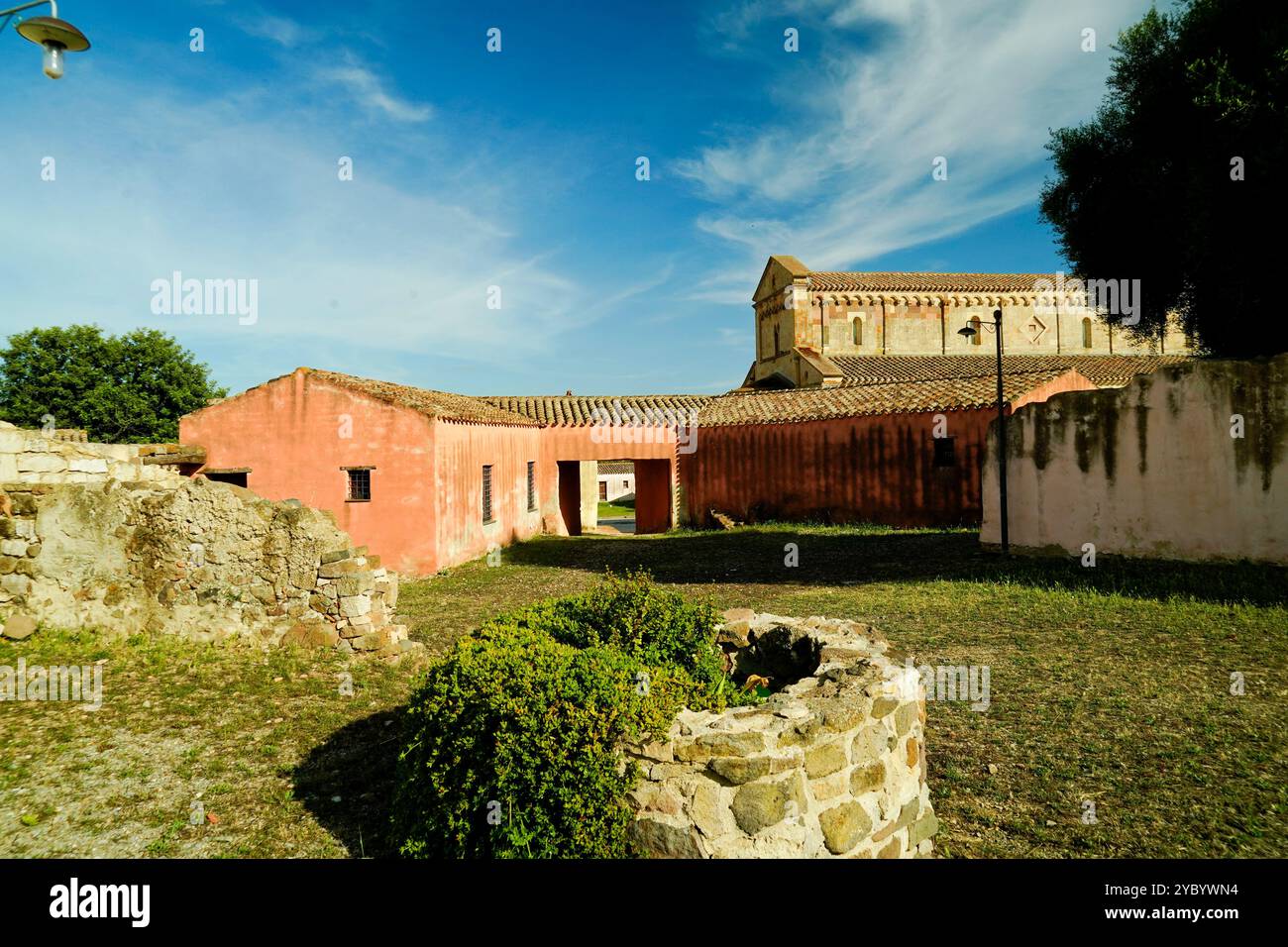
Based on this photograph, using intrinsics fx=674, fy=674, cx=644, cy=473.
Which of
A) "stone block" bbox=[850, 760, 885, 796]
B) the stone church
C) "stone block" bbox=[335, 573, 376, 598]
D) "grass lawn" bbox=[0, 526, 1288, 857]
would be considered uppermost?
the stone church

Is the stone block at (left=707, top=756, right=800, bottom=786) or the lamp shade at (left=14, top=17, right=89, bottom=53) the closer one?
the stone block at (left=707, top=756, right=800, bottom=786)

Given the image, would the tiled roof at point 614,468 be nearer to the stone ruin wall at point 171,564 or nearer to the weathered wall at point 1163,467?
the weathered wall at point 1163,467

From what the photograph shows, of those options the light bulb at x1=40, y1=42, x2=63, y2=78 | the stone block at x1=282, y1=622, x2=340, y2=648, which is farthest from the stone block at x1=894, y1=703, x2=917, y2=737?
the light bulb at x1=40, y1=42, x2=63, y2=78

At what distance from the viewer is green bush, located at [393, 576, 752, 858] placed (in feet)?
12.8

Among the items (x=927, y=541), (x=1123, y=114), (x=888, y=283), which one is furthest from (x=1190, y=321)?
(x=888, y=283)

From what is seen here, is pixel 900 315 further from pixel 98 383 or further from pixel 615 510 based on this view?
pixel 98 383

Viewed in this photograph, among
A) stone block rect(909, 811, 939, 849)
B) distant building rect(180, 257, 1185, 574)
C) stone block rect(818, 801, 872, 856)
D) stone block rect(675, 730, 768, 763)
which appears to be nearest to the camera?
stone block rect(675, 730, 768, 763)

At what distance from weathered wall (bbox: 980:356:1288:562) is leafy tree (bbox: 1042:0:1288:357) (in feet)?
6.27

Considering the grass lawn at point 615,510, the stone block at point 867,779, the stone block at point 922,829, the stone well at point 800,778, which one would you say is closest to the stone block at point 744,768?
the stone well at point 800,778

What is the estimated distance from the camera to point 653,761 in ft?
13.1

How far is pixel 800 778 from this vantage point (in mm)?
3920

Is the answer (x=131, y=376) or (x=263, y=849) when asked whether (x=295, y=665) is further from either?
(x=131, y=376)

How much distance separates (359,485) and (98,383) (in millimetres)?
29066

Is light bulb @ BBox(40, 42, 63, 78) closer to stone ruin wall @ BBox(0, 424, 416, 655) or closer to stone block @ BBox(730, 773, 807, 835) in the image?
stone ruin wall @ BBox(0, 424, 416, 655)
